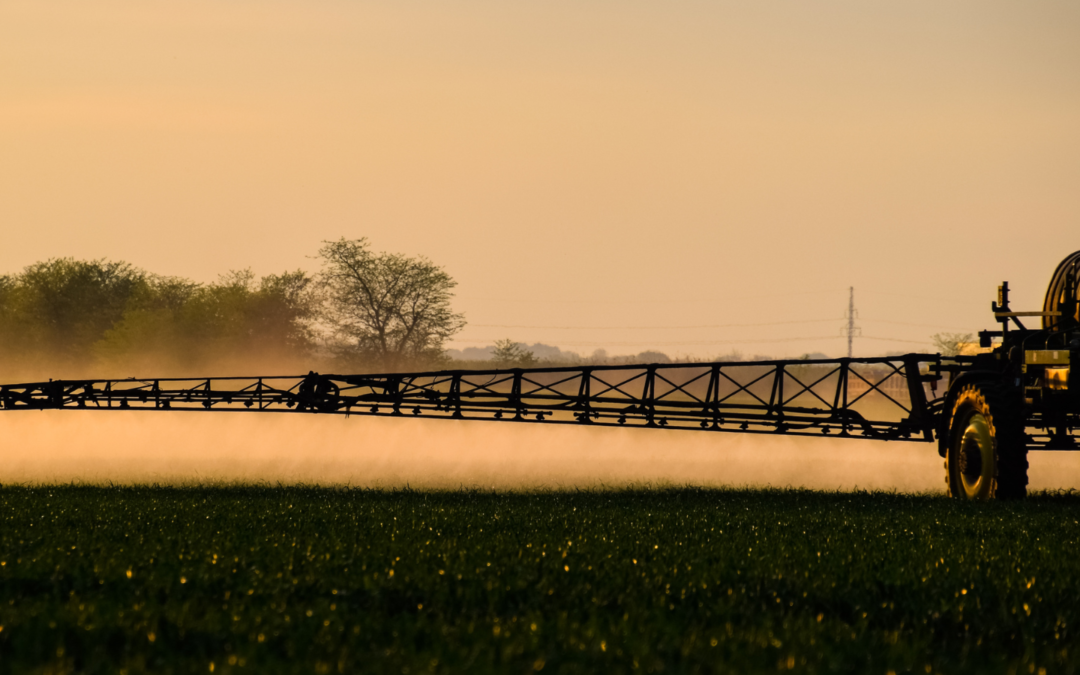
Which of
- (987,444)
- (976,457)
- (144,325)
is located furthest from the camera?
(144,325)

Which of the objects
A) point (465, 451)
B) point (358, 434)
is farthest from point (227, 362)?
point (465, 451)

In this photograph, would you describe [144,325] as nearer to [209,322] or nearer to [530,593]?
[209,322]

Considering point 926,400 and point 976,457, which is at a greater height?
point 926,400

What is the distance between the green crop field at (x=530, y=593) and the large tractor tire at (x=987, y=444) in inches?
78.2

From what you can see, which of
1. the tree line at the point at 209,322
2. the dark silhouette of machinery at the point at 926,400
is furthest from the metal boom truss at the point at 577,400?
the tree line at the point at 209,322

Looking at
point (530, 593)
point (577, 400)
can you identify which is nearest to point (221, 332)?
point (577, 400)

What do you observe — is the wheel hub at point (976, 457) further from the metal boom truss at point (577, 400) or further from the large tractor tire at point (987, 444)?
the metal boom truss at point (577, 400)

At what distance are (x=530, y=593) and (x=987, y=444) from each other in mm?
11219

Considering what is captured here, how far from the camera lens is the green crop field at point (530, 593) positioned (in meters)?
6.80

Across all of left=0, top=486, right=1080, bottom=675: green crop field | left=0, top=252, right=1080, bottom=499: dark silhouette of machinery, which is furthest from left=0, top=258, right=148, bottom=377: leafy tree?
left=0, top=486, right=1080, bottom=675: green crop field

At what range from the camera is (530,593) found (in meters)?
8.81

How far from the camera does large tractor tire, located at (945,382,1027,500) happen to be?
16984mm

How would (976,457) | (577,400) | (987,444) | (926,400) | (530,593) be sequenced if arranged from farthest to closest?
(577,400) → (926,400) → (976,457) → (987,444) → (530,593)

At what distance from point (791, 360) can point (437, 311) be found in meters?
63.9
